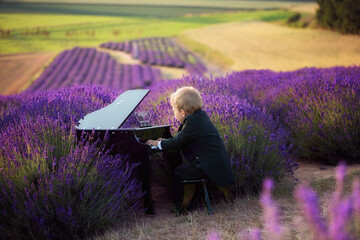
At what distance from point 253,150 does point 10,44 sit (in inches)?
1018

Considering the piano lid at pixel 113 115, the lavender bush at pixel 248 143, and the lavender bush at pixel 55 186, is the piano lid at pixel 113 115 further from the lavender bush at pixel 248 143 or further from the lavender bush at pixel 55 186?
the lavender bush at pixel 248 143

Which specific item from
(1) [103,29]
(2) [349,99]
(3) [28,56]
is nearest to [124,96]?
(2) [349,99]

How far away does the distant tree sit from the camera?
51.5ft

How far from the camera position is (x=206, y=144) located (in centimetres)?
368

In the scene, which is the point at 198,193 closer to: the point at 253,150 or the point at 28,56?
the point at 253,150

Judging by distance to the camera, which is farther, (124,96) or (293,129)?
(293,129)

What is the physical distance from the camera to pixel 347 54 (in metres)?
12.9

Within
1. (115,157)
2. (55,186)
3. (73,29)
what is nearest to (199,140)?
(115,157)

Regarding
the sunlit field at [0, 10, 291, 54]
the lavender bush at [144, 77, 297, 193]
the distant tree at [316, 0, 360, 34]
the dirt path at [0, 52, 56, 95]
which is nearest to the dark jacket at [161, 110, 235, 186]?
the lavender bush at [144, 77, 297, 193]

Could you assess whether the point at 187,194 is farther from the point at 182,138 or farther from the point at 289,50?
the point at 289,50

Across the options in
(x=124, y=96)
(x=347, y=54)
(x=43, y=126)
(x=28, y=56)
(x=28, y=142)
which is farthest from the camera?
(x=28, y=56)

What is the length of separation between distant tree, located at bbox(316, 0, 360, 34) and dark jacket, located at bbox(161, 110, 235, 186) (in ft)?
43.1

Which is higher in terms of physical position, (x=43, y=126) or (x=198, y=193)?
(x=43, y=126)

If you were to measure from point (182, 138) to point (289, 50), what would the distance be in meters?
17.2
